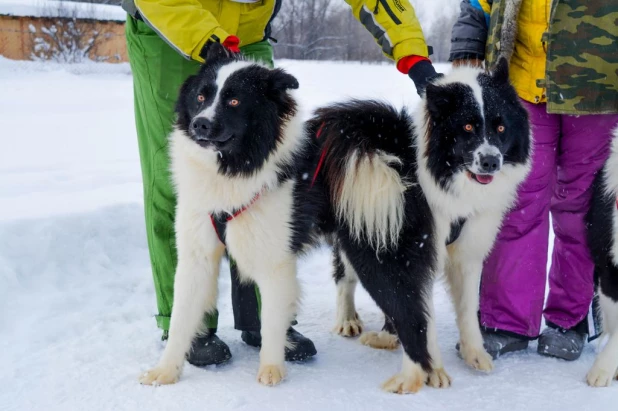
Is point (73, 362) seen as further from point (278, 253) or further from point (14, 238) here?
point (14, 238)

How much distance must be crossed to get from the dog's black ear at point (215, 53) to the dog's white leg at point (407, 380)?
1.66m

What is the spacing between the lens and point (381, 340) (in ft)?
11.1

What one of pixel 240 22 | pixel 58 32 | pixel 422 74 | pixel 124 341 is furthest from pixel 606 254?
pixel 58 32

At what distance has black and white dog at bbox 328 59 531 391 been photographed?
2.83m

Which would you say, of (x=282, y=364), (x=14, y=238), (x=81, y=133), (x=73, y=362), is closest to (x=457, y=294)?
(x=282, y=364)

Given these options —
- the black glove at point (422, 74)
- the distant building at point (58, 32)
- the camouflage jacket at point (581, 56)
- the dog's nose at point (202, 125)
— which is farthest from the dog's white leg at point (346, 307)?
the distant building at point (58, 32)

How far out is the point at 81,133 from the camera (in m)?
9.15

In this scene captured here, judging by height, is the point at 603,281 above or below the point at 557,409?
above

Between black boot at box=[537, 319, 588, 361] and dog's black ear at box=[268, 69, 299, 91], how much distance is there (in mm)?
2037

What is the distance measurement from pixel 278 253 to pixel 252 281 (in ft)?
0.88

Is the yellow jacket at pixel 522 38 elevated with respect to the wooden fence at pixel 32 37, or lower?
elevated

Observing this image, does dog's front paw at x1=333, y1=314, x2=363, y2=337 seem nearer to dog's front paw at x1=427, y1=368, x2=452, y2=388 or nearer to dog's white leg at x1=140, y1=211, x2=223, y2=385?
dog's front paw at x1=427, y1=368, x2=452, y2=388

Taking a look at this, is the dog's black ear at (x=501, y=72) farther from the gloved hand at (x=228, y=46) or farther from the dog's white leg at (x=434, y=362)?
the gloved hand at (x=228, y=46)

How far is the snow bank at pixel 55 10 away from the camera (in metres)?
22.0
